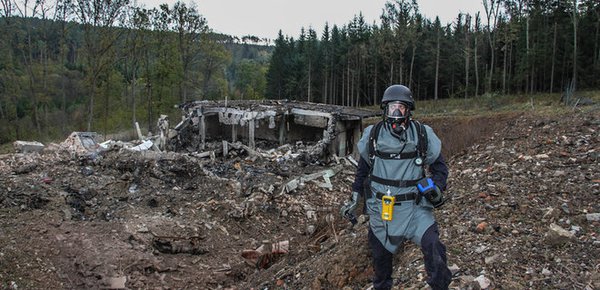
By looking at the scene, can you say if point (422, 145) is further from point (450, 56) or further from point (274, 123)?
Answer: point (450, 56)

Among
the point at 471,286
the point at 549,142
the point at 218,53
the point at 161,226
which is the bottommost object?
the point at 161,226

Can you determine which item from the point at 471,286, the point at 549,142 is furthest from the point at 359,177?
the point at 549,142

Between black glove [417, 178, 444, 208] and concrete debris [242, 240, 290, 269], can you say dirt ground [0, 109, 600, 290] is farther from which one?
black glove [417, 178, 444, 208]

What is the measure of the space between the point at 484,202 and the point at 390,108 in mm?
3343

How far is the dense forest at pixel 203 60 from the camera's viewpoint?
2387 cm

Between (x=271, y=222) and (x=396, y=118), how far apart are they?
626cm

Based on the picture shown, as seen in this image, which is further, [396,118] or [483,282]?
[483,282]

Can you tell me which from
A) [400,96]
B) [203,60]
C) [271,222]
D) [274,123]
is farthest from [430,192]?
[203,60]

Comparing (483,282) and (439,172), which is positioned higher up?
(439,172)

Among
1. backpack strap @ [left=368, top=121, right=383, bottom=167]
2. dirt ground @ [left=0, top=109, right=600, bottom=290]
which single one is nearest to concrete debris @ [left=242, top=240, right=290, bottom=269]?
dirt ground @ [left=0, top=109, right=600, bottom=290]

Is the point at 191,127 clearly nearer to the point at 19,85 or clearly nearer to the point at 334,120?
the point at 334,120

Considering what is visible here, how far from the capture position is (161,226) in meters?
8.29

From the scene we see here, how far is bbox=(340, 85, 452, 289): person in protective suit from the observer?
3410mm

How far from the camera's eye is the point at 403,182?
11.5 feet
